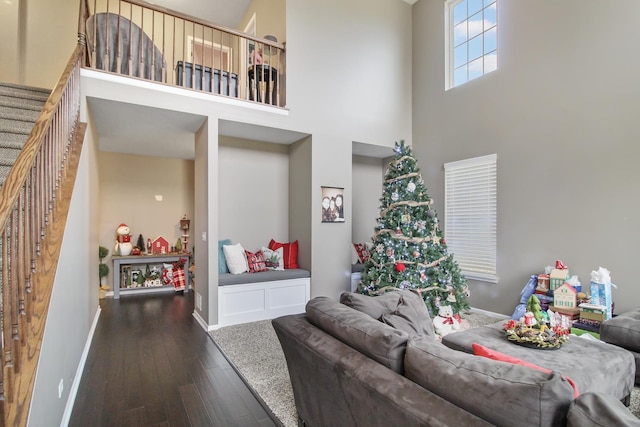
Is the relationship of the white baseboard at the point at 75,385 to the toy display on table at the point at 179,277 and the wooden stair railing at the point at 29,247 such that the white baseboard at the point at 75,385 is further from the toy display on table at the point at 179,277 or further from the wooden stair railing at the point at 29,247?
the toy display on table at the point at 179,277

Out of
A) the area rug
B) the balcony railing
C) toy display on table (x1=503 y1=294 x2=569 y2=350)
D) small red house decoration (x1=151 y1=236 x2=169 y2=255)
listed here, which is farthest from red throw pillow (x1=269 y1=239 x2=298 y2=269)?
toy display on table (x1=503 y1=294 x2=569 y2=350)

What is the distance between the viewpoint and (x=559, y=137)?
398 centimetres

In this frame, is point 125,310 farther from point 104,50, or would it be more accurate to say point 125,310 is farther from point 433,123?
point 433,123

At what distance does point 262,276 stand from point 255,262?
0.35m

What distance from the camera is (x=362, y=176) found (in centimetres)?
632

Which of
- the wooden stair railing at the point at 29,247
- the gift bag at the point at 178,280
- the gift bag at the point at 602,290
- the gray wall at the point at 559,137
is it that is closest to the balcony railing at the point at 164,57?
the wooden stair railing at the point at 29,247

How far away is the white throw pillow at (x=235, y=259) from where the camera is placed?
4.54 m

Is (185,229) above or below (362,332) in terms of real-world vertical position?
above

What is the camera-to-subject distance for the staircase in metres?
2.77

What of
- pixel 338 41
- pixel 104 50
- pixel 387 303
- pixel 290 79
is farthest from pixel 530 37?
pixel 104 50

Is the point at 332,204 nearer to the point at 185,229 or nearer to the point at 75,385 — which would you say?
the point at 185,229

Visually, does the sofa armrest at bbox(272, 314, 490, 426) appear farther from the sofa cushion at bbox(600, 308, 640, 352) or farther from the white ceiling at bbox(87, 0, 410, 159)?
the white ceiling at bbox(87, 0, 410, 159)

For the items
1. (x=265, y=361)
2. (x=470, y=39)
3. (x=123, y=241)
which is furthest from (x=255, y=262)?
(x=470, y=39)

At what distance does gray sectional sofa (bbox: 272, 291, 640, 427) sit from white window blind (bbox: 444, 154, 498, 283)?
10.3 feet
